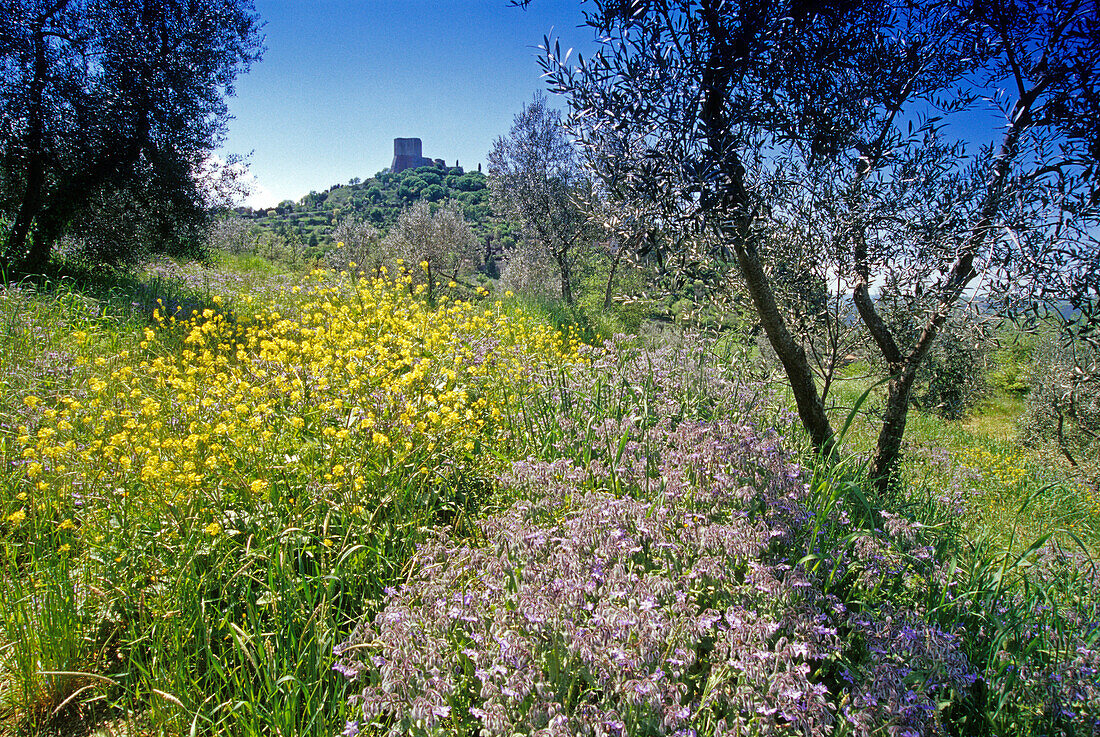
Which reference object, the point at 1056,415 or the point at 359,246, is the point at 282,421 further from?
the point at 359,246

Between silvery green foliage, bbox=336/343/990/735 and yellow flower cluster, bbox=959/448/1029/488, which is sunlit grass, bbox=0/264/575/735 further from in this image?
yellow flower cluster, bbox=959/448/1029/488

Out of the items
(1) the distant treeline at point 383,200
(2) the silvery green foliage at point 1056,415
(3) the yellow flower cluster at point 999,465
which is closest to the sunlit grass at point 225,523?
(2) the silvery green foliage at point 1056,415

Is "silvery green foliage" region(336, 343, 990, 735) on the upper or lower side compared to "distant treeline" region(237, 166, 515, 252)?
lower

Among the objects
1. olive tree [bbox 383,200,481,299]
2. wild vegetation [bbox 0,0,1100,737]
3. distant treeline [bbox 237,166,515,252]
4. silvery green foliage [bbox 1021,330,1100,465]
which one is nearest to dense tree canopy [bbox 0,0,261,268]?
wild vegetation [bbox 0,0,1100,737]

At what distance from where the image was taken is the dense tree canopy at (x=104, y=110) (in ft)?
29.2

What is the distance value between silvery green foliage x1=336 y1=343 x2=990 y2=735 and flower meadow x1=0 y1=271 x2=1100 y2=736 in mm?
16

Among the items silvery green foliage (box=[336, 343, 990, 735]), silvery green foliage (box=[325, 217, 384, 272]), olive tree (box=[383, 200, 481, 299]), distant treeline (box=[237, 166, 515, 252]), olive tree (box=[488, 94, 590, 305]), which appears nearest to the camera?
silvery green foliage (box=[336, 343, 990, 735])

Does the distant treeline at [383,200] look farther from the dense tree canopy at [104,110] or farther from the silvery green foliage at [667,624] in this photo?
the silvery green foliage at [667,624]

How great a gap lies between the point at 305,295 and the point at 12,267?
16.0 ft

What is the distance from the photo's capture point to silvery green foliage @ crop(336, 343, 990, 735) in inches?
63.6

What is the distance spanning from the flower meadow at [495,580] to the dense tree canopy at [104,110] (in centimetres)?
775

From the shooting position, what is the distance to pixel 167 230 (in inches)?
430

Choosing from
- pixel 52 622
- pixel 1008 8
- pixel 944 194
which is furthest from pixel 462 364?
pixel 1008 8

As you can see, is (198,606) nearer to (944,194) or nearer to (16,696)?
(16,696)
